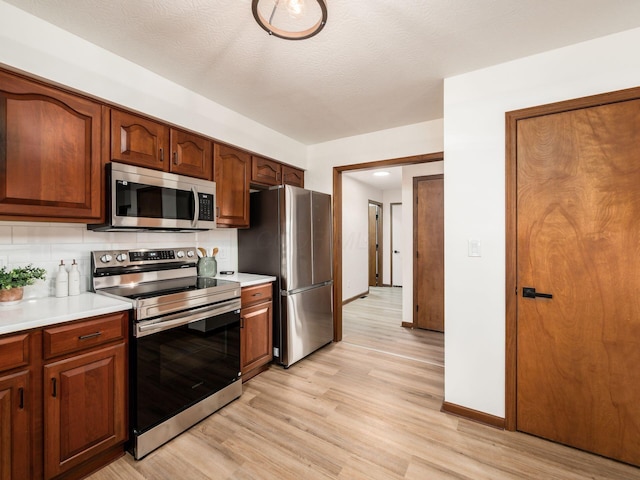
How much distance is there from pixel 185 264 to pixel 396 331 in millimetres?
2846

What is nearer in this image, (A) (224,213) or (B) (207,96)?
(B) (207,96)

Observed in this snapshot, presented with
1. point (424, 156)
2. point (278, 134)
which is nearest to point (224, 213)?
point (278, 134)

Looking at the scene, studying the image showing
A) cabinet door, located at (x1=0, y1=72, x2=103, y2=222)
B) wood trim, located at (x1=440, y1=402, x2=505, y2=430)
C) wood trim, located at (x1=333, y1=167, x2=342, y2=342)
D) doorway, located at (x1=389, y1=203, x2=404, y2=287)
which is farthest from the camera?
doorway, located at (x1=389, y1=203, x2=404, y2=287)

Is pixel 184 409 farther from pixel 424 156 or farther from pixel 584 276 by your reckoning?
pixel 424 156

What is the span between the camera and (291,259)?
9.33 ft

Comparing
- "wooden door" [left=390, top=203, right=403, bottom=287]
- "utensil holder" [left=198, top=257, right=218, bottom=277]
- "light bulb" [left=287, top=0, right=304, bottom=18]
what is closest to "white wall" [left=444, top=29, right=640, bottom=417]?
"light bulb" [left=287, top=0, right=304, bottom=18]

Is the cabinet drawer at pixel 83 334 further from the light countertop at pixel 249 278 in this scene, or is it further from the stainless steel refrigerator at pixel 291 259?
the stainless steel refrigerator at pixel 291 259

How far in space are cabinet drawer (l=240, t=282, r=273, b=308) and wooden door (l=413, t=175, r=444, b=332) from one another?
2280mm

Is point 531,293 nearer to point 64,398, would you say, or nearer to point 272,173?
point 272,173

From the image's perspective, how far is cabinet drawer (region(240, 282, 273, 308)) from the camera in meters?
2.52

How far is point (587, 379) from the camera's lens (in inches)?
69.6

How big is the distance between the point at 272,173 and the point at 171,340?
6.52 feet

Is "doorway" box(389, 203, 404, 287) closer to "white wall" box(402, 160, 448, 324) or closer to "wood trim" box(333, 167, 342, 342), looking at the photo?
"white wall" box(402, 160, 448, 324)

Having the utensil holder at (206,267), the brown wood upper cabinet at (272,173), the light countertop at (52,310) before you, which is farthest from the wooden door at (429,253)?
the light countertop at (52,310)
